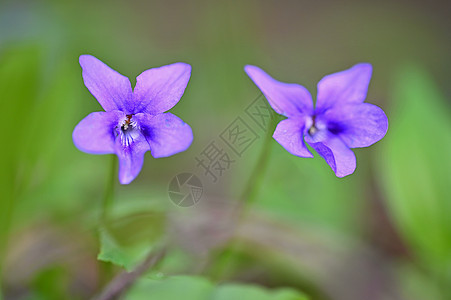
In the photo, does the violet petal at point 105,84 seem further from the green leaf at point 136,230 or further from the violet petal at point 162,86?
the green leaf at point 136,230

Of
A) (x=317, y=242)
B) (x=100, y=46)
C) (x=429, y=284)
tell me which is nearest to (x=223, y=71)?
(x=100, y=46)

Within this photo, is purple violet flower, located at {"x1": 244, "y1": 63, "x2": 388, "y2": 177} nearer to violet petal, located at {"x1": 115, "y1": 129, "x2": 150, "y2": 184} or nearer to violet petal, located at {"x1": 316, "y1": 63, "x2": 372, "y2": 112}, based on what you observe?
violet petal, located at {"x1": 316, "y1": 63, "x2": 372, "y2": 112}

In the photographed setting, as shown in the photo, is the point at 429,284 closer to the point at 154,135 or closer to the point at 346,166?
the point at 346,166

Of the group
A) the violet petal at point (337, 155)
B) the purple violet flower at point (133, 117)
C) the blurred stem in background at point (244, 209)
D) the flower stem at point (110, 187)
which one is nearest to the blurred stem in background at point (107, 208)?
the flower stem at point (110, 187)

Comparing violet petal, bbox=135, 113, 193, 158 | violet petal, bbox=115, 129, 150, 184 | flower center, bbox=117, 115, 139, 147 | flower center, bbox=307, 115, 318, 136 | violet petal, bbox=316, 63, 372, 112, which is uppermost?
violet petal, bbox=316, 63, 372, 112

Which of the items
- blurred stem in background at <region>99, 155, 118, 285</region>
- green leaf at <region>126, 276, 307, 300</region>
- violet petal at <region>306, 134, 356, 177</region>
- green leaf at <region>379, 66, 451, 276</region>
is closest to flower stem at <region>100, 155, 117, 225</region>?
blurred stem in background at <region>99, 155, 118, 285</region>

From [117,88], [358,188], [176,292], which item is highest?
[117,88]

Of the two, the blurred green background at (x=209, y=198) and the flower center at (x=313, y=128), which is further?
the blurred green background at (x=209, y=198)
